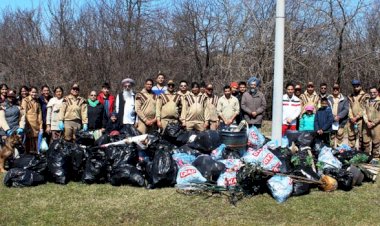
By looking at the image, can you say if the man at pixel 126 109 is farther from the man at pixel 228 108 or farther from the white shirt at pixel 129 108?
the man at pixel 228 108

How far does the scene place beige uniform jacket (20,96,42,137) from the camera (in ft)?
31.3

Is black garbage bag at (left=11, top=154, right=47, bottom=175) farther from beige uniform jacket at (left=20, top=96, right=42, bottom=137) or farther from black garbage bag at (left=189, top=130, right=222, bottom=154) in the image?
black garbage bag at (left=189, top=130, right=222, bottom=154)

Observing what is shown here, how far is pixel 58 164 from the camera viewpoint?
290 inches

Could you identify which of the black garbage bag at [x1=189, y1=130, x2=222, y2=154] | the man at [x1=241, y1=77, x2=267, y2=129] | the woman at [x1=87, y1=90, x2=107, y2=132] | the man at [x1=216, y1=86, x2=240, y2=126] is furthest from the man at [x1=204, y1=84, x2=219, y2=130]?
the woman at [x1=87, y1=90, x2=107, y2=132]

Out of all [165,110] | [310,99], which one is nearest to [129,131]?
[165,110]

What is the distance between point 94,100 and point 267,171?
425 centimetres

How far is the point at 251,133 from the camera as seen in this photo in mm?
8211

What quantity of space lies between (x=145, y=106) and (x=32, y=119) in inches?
99.1

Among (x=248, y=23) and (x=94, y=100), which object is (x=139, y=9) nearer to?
(x=248, y=23)

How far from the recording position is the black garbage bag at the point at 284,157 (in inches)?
275

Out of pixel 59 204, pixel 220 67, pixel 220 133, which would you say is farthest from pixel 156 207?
pixel 220 67

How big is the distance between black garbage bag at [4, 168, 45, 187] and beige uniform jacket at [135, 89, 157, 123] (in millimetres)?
2471

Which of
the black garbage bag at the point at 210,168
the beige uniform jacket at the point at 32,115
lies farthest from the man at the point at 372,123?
the beige uniform jacket at the point at 32,115

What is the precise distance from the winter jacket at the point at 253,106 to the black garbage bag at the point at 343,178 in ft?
9.01
